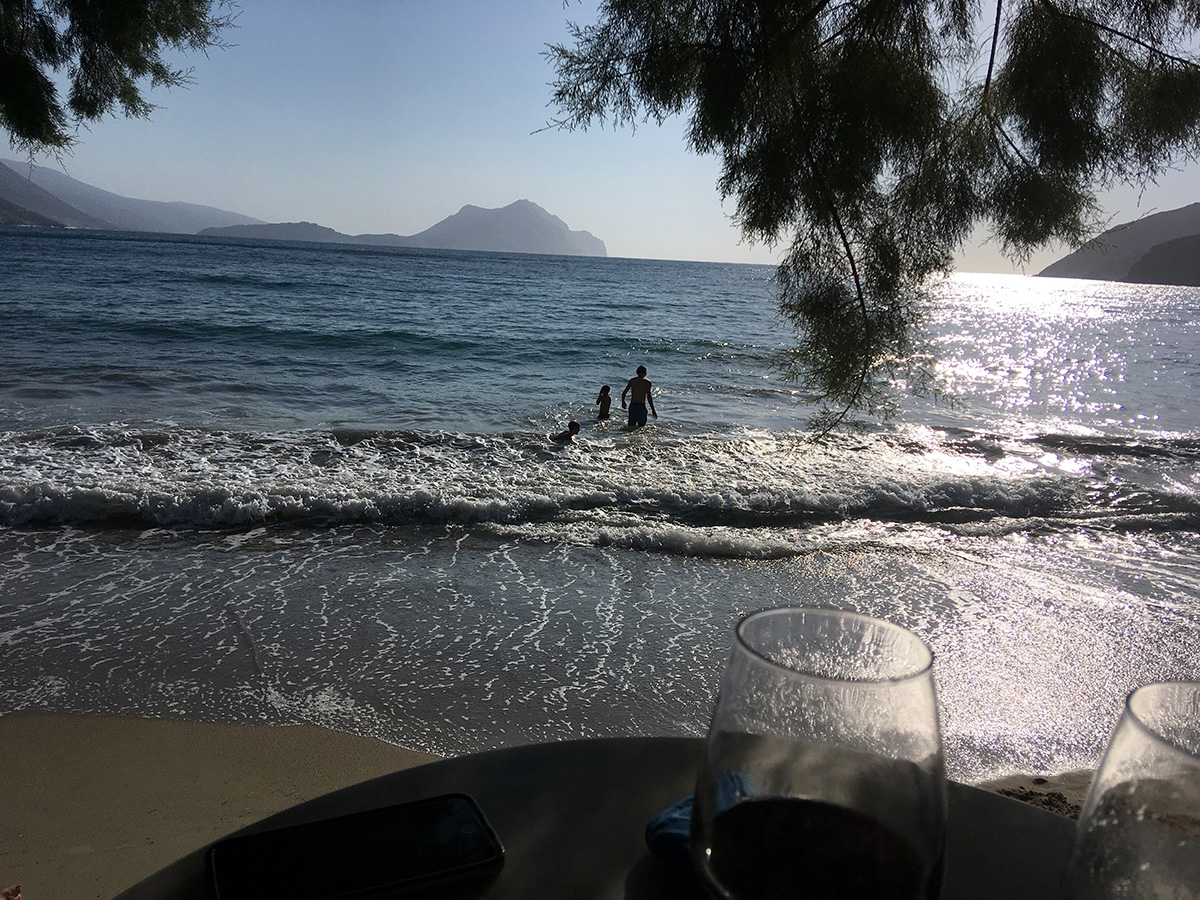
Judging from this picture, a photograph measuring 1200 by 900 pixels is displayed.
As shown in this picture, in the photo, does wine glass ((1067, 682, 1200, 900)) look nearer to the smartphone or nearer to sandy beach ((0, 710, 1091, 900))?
the smartphone

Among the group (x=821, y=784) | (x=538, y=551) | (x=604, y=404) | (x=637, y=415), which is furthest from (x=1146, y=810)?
(x=604, y=404)

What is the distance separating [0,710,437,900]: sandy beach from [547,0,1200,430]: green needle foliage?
2498mm

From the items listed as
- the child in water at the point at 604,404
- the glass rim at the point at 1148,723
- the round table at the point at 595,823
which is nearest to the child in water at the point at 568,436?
the child in water at the point at 604,404

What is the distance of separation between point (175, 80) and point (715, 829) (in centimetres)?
447

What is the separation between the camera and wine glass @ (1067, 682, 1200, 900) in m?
0.47

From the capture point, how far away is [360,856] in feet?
2.64

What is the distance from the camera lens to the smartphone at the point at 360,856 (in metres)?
0.76

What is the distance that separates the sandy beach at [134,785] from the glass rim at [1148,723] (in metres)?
2.53

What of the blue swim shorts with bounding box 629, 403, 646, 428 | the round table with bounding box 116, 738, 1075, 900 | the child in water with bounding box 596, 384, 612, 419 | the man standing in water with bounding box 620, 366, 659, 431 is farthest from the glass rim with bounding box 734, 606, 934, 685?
the child in water with bounding box 596, 384, 612, 419

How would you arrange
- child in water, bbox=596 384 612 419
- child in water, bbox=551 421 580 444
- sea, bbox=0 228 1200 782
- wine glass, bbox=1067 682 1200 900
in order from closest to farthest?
wine glass, bbox=1067 682 1200 900, sea, bbox=0 228 1200 782, child in water, bbox=551 421 580 444, child in water, bbox=596 384 612 419

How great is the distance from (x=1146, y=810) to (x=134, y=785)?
3.33m

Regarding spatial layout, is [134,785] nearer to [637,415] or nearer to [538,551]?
[538,551]

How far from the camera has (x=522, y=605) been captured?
15.1 feet

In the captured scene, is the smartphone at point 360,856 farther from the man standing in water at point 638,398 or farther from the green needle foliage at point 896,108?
the man standing in water at point 638,398
